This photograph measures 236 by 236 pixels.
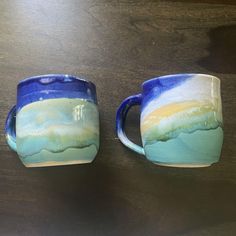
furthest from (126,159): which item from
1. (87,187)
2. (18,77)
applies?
(18,77)

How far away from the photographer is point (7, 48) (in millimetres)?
556

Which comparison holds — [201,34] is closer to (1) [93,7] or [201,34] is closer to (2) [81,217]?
(1) [93,7]

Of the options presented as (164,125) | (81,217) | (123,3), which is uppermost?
(123,3)

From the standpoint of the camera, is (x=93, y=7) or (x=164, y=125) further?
(x=93, y=7)

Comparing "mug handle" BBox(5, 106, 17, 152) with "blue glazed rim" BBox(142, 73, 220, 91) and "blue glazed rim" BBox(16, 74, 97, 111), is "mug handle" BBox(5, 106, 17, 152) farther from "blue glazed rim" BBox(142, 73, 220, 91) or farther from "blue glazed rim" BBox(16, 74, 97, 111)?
"blue glazed rim" BBox(142, 73, 220, 91)

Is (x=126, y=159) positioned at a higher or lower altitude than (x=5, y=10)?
lower

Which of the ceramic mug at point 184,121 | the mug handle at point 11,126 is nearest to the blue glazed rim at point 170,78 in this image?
the ceramic mug at point 184,121

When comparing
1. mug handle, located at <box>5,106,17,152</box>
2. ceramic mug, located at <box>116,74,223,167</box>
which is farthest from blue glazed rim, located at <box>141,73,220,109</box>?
mug handle, located at <box>5,106,17,152</box>

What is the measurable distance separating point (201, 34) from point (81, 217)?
310 millimetres

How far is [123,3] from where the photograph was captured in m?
0.58

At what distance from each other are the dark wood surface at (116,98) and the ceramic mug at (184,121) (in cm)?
10

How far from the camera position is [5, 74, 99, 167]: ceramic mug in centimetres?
45

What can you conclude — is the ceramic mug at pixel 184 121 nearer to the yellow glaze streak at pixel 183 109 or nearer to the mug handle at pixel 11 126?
the yellow glaze streak at pixel 183 109

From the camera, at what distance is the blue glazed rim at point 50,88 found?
1.51 ft
